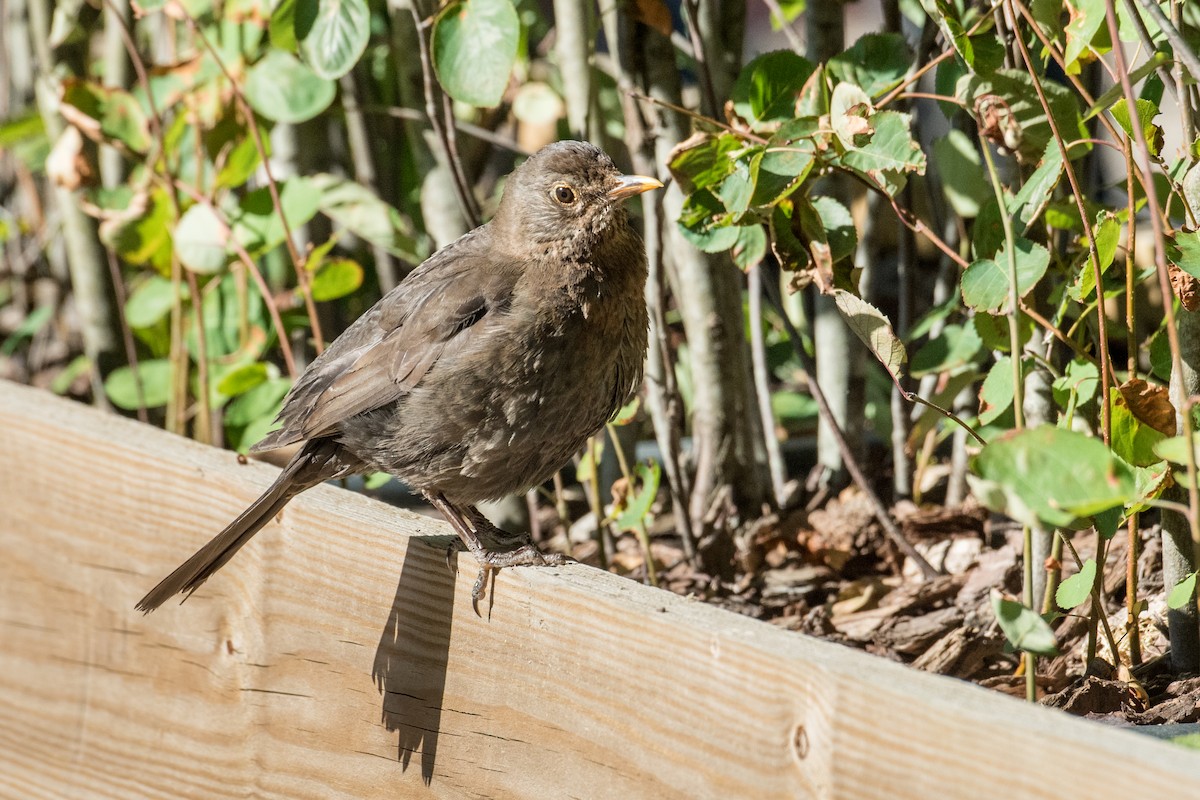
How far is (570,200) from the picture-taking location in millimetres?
2906

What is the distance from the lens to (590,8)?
10.3ft

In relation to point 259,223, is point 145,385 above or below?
below

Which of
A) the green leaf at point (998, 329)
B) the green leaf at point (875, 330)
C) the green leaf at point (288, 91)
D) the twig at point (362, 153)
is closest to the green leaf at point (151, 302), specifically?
the twig at point (362, 153)

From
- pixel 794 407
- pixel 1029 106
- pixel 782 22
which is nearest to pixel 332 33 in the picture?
pixel 782 22

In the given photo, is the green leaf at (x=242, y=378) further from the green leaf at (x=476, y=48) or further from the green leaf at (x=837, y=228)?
the green leaf at (x=837, y=228)

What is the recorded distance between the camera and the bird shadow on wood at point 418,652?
2.35 meters

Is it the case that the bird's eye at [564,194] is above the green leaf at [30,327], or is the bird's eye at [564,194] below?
above

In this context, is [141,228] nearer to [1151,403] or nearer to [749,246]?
[749,246]

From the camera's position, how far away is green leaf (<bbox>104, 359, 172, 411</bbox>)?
398 centimetres

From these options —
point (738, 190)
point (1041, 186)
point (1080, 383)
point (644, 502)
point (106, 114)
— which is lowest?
point (644, 502)

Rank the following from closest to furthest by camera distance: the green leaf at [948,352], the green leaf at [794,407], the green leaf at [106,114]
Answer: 1. the green leaf at [948,352]
2. the green leaf at [106,114]
3. the green leaf at [794,407]

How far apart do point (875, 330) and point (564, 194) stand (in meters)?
1.04

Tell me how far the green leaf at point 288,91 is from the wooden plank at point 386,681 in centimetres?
87

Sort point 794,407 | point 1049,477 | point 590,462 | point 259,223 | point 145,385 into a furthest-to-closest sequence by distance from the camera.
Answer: point 145,385 → point 794,407 → point 259,223 → point 590,462 → point 1049,477
